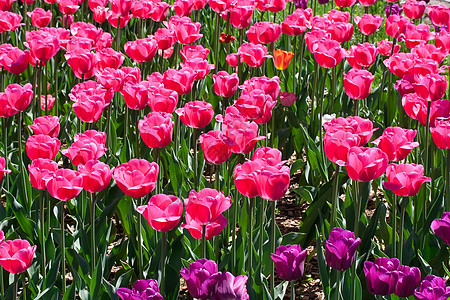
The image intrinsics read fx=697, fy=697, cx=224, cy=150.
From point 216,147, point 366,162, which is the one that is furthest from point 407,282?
point 216,147

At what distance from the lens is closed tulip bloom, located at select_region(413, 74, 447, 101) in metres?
2.73

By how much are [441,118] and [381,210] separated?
0.42 metres

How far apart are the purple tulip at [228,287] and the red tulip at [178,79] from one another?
1421 millimetres

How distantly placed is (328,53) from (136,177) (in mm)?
1474

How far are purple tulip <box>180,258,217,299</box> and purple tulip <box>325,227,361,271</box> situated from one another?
1.09 feet

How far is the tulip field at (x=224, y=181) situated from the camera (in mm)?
1960

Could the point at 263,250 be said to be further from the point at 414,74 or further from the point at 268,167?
the point at 414,74

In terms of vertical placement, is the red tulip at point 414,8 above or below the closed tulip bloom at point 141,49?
above

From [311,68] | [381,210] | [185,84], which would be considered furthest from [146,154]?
[311,68]

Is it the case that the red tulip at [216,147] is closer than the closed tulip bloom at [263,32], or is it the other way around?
the red tulip at [216,147]

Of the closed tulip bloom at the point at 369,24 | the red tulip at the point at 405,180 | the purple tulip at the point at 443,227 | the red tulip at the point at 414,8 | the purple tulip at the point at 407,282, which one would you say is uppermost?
the red tulip at the point at 414,8

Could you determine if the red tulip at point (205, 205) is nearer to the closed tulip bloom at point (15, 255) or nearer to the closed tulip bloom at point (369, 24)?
the closed tulip bloom at point (15, 255)

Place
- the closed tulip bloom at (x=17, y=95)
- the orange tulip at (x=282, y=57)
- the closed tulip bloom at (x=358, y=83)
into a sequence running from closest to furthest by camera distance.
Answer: the closed tulip bloom at (x=17, y=95) → the closed tulip bloom at (x=358, y=83) → the orange tulip at (x=282, y=57)

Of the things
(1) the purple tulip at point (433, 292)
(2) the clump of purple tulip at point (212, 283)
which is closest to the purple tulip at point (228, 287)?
(2) the clump of purple tulip at point (212, 283)
